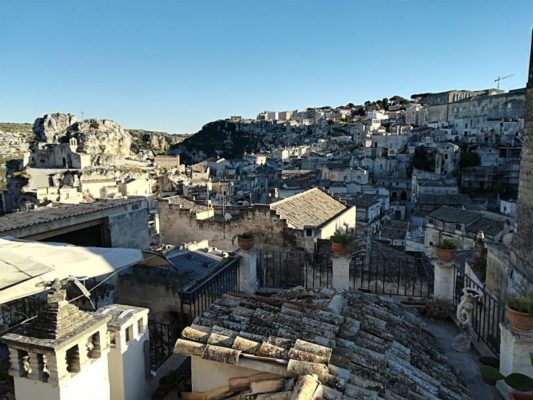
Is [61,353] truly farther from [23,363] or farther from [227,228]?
[227,228]

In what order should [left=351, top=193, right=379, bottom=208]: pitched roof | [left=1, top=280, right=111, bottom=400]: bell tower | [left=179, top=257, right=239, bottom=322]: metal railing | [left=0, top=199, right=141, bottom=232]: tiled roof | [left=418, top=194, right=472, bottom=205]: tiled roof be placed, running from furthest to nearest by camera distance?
[left=418, top=194, right=472, bottom=205]: tiled roof
[left=351, top=193, right=379, bottom=208]: pitched roof
[left=0, top=199, right=141, bottom=232]: tiled roof
[left=179, top=257, right=239, bottom=322]: metal railing
[left=1, top=280, right=111, bottom=400]: bell tower

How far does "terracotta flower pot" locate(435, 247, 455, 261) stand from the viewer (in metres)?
7.37

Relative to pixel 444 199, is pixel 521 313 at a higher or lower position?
higher

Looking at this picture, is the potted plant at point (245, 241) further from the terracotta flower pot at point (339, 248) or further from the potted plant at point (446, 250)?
the potted plant at point (446, 250)

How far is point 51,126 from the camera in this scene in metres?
103

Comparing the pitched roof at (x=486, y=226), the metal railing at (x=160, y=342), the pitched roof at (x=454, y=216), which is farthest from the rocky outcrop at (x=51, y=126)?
the metal railing at (x=160, y=342)

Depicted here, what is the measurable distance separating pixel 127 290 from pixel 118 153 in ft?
304

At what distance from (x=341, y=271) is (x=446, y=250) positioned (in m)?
2.05

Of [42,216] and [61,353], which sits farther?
[42,216]

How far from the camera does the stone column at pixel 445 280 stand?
7473 millimetres

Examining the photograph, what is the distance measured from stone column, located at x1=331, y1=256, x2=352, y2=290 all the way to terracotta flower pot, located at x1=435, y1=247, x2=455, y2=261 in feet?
5.59

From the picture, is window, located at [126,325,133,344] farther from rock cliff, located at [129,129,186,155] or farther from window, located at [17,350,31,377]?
rock cliff, located at [129,129,186,155]

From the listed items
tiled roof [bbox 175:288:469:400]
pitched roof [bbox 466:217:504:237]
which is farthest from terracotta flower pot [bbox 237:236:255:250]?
pitched roof [bbox 466:217:504:237]

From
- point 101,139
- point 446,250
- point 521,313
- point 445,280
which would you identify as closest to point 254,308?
point 521,313
